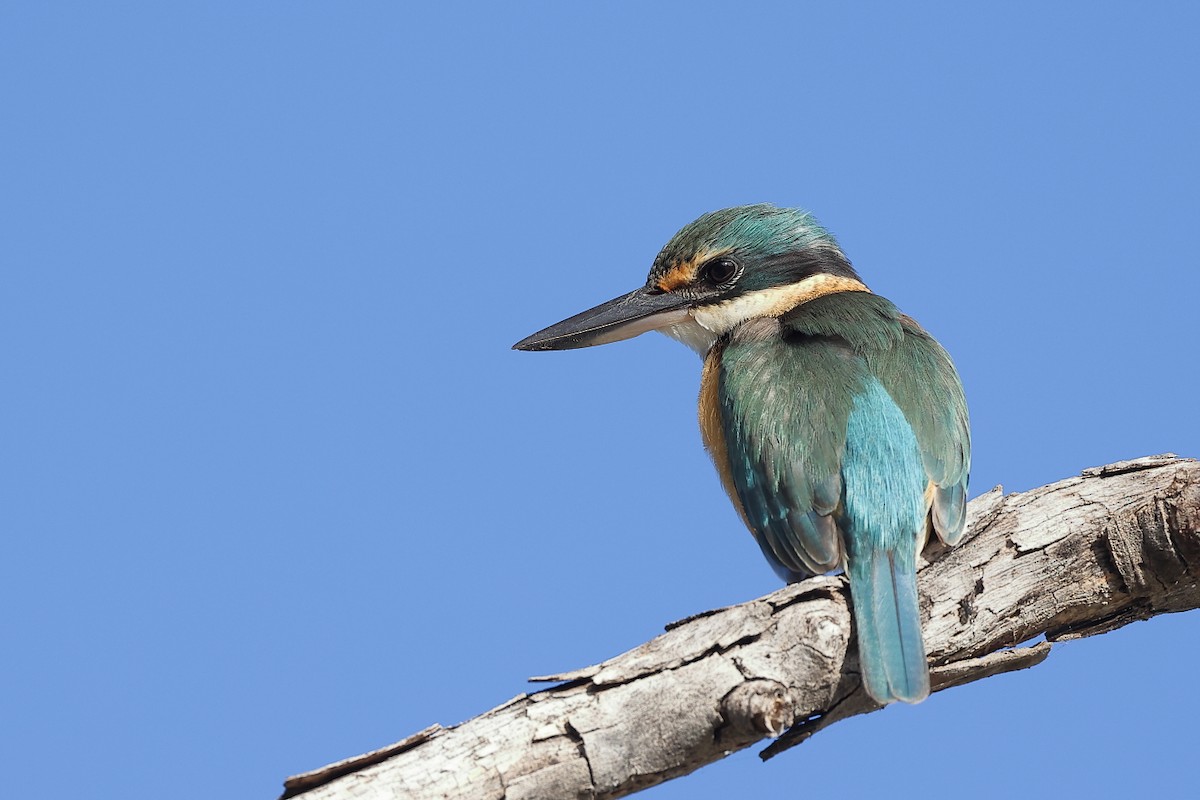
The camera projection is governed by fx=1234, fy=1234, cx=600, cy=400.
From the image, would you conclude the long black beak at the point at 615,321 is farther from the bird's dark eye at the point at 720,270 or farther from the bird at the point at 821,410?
the bird's dark eye at the point at 720,270

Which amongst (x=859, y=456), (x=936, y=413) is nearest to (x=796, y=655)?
(x=859, y=456)

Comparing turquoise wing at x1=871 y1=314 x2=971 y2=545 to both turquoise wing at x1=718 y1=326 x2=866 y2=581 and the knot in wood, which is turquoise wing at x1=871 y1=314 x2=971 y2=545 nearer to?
turquoise wing at x1=718 y1=326 x2=866 y2=581

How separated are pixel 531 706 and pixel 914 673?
108 cm

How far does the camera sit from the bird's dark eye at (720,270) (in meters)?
5.24

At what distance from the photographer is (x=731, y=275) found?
524 centimetres

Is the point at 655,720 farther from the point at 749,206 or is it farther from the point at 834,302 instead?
the point at 749,206

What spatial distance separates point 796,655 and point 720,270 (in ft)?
7.20

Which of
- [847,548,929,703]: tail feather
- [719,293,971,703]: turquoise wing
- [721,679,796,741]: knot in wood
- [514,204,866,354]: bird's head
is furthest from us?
[514,204,866,354]: bird's head

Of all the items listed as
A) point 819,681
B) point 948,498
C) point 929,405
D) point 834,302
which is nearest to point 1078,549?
point 948,498

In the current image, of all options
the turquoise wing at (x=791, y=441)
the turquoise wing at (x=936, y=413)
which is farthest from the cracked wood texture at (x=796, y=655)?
the turquoise wing at (x=791, y=441)

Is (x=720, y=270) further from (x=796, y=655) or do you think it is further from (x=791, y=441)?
(x=796, y=655)

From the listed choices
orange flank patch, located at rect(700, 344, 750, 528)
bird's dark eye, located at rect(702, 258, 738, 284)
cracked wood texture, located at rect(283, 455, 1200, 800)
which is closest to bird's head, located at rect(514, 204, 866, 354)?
bird's dark eye, located at rect(702, 258, 738, 284)

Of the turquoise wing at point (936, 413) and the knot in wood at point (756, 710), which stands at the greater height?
the turquoise wing at point (936, 413)

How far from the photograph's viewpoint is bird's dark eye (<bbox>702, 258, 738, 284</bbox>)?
206 inches
